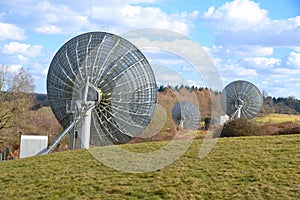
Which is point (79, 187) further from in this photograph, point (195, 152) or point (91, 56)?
point (91, 56)

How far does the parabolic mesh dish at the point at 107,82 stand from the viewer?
24.5 meters

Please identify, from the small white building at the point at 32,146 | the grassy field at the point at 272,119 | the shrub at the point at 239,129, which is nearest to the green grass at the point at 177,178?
the small white building at the point at 32,146

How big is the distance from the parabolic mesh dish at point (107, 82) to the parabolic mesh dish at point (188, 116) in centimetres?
2354

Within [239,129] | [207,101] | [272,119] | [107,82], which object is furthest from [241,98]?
[107,82]

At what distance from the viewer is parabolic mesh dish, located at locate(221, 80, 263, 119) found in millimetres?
50250

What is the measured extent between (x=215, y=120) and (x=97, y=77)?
24531mm

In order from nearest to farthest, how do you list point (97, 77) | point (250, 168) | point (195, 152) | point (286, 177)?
point (286, 177), point (250, 168), point (195, 152), point (97, 77)

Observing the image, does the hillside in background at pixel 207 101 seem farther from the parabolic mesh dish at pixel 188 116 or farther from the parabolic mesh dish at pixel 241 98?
the parabolic mesh dish at pixel 241 98

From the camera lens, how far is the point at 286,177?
1602 cm

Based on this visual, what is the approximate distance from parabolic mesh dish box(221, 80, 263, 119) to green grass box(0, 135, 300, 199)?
28124mm

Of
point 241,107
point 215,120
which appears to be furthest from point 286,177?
point 241,107

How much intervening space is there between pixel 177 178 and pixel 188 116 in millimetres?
34542

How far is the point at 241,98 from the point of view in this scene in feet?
165

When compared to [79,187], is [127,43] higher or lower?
higher
